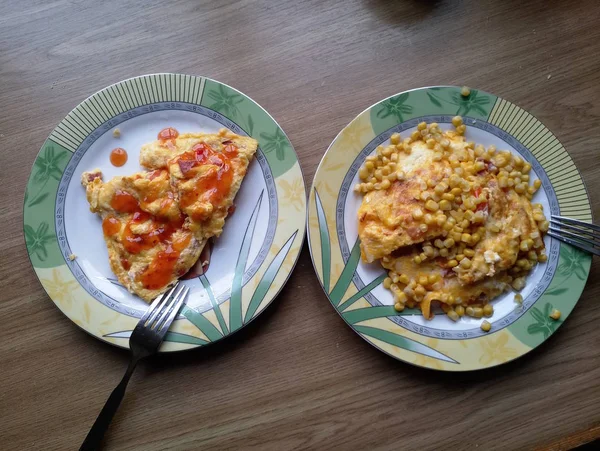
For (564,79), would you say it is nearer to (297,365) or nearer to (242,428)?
(297,365)

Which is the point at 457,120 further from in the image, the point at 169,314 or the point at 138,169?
the point at 169,314

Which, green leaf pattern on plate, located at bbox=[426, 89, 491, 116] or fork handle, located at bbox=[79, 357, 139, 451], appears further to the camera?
green leaf pattern on plate, located at bbox=[426, 89, 491, 116]

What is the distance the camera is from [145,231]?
3.51 m

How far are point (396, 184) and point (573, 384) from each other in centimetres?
200

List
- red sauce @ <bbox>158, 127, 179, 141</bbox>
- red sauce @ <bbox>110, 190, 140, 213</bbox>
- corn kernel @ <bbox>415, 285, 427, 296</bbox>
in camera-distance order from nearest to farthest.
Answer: corn kernel @ <bbox>415, 285, 427, 296</bbox>, red sauce @ <bbox>110, 190, 140, 213</bbox>, red sauce @ <bbox>158, 127, 179, 141</bbox>

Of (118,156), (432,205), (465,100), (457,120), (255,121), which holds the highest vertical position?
(465,100)

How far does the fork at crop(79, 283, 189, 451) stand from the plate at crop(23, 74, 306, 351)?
9 cm

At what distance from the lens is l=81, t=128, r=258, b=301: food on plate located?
Result: 3.47m

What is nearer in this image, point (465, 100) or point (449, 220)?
point (449, 220)

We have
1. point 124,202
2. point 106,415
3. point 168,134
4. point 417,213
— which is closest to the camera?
point 417,213

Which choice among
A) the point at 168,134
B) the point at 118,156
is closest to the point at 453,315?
the point at 168,134

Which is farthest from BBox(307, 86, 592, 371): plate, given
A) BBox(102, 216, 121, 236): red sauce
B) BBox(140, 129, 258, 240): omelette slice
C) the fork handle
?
the fork handle

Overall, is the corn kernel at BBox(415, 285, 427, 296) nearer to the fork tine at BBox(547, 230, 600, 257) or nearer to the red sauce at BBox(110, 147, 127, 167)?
the fork tine at BBox(547, 230, 600, 257)

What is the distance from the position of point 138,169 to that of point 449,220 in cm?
232
